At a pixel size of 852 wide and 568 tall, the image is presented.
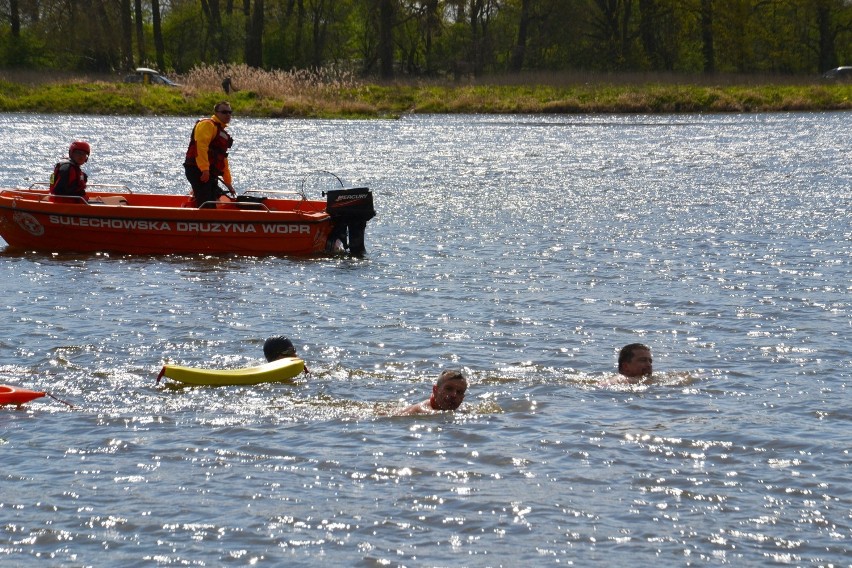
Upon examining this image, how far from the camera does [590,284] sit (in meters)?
13.9

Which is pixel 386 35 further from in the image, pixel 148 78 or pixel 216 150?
pixel 216 150

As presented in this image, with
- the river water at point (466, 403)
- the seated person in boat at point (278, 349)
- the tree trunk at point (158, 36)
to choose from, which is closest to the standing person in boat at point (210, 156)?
the river water at point (466, 403)

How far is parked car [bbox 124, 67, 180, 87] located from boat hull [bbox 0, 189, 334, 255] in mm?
36404

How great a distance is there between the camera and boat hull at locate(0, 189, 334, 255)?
15.5 m

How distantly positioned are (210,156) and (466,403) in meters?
7.58

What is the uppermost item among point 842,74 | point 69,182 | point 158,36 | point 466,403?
point 158,36

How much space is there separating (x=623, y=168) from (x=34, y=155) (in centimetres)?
1353

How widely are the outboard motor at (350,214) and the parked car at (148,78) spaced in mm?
37105

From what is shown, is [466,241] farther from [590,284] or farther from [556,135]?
[556,135]

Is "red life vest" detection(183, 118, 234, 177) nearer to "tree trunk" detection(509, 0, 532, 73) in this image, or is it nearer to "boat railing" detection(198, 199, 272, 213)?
"boat railing" detection(198, 199, 272, 213)

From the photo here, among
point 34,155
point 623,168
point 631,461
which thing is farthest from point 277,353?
point 34,155

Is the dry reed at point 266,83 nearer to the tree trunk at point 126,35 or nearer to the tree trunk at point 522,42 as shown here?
the tree trunk at point 126,35

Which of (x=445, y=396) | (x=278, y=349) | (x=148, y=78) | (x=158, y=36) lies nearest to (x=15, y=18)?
(x=158, y=36)

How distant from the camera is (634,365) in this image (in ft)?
30.9
